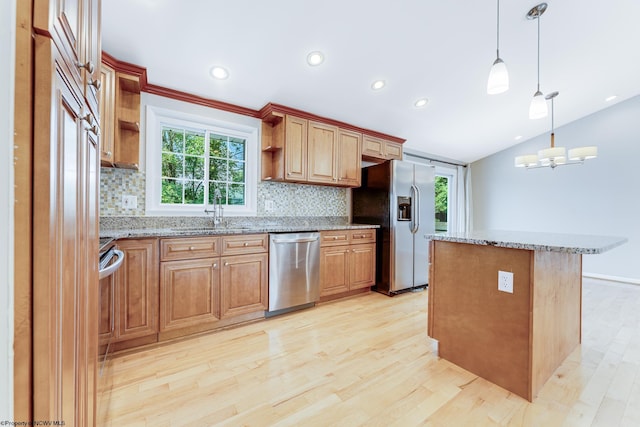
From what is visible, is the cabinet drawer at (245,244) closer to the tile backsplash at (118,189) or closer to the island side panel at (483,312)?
the tile backsplash at (118,189)

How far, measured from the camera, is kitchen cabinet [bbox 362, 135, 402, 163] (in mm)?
3699

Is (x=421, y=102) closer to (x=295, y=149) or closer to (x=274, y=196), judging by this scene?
(x=295, y=149)

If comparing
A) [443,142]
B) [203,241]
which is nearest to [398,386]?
[203,241]

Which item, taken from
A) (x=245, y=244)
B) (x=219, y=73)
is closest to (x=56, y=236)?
(x=245, y=244)

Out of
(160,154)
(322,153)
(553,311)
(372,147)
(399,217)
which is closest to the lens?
(553,311)

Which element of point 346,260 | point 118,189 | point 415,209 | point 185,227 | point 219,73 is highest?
point 219,73

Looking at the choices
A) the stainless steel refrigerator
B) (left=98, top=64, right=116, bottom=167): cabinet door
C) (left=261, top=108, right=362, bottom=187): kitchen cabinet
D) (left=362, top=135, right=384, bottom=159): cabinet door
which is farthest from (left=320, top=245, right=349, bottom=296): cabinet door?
(left=98, top=64, right=116, bottom=167): cabinet door

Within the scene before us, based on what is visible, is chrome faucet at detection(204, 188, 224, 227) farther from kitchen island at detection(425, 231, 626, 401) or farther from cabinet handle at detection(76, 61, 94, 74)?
kitchen island at detection(425, 231, 626, 401)

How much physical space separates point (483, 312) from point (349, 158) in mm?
2365

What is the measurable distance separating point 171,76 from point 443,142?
417cm

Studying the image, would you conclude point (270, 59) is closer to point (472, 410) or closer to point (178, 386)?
point (178, 386)

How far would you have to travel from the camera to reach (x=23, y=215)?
0.45 meters

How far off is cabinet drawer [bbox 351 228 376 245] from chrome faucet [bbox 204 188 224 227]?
1556mm

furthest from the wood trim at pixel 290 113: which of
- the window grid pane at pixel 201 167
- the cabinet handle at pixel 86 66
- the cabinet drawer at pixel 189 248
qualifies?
the cabinet handle at pixel 86 66
